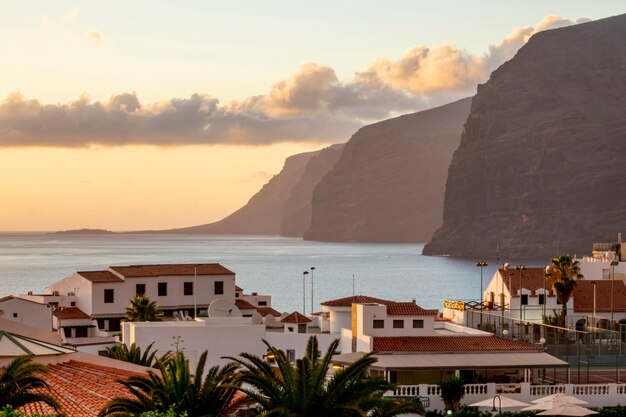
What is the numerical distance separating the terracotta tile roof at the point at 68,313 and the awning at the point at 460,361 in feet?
134

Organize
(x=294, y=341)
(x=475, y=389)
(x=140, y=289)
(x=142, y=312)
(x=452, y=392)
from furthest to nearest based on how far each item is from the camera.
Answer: (x=140, y=289)
(x=142, y=312)
(x=294, y=341)
(x=475, y=389)
(x=452, y=392)

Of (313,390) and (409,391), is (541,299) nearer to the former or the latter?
(409,391)

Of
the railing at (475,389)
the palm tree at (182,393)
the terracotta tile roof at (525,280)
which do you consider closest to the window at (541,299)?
the terracotta tile roof at (525,280)

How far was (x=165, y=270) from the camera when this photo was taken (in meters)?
98.8

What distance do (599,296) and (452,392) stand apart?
43837 millimetres

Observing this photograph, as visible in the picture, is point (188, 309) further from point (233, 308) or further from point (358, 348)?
point (358, 348)

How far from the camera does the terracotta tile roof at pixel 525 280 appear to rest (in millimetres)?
93975

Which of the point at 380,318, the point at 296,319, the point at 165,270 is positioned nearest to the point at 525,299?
the point at 296,319

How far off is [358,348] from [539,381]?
9292 millimetres

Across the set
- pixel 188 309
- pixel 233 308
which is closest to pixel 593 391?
pixel 233 308

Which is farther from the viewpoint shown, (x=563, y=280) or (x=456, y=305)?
(x=563, y=280)

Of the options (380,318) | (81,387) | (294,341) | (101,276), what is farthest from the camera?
(101,276)

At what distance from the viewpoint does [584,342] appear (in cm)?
6419

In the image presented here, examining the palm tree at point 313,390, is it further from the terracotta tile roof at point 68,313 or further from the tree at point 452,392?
the terracotta tile roof at point 68,313
